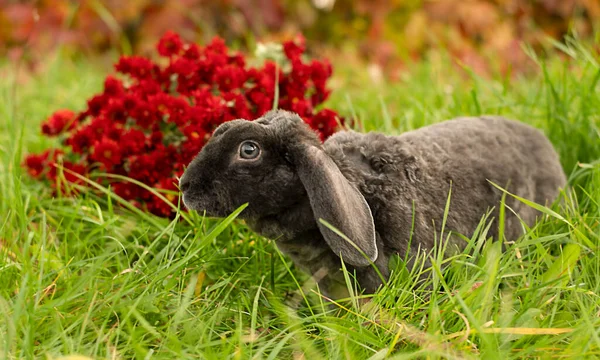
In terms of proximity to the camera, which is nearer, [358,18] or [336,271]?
[336,271]

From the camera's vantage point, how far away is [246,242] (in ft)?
7.86

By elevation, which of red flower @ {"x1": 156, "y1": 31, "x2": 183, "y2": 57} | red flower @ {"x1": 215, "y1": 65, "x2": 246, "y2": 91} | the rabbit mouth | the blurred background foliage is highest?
red flower @ {"x1": 156, "y1": 31, "x2": 183, "y2": 57}

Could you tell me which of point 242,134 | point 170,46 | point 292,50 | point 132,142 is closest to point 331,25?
point 292,50

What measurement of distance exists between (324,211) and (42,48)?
482 centimetres

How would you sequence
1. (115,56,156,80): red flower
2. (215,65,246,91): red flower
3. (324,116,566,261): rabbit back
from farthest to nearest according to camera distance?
1. (115,56,156,80): red flower
2. (215,65,246,91): red flower
3. (324,116,566,261): rabbit back

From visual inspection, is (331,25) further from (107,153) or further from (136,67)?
(107,153)

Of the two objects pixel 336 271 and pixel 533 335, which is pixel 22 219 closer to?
pixel 336 271

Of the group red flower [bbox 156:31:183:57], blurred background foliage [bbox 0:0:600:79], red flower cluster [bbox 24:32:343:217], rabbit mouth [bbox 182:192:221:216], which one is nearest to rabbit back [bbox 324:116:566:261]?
rabbit mouth [bbox 182:192:221:216]

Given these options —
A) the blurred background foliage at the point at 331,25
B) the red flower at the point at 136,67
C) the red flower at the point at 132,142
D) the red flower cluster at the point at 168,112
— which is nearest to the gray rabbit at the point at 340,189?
the red flower cluster at the point at 168,112

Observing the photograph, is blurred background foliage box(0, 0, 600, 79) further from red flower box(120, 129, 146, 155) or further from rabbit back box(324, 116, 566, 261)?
rabbit back box(324, 116, 566, 261)

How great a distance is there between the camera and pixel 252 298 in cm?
215

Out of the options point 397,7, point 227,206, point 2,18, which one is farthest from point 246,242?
point 2,18

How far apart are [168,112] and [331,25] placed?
3528 millimetres

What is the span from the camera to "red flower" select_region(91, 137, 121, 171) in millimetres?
2678
